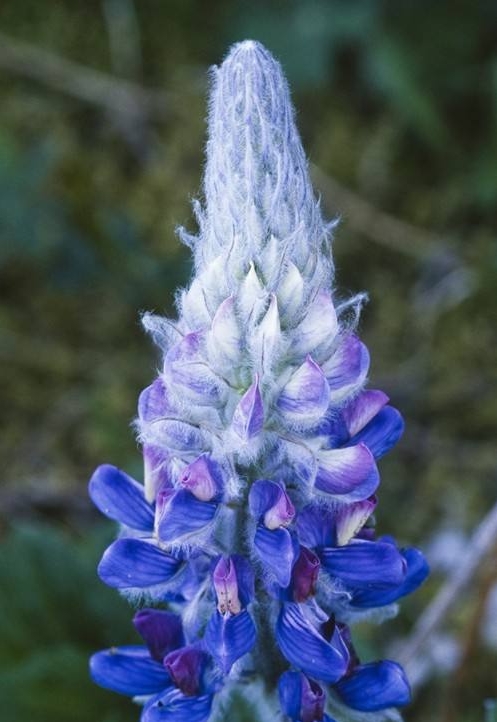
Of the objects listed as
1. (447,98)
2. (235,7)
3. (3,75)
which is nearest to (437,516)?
(447,98)

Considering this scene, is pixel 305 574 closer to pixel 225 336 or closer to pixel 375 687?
pixel 375 687

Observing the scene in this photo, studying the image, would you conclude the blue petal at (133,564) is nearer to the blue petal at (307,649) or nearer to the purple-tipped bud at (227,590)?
the purple-tipped bud at (227,590)

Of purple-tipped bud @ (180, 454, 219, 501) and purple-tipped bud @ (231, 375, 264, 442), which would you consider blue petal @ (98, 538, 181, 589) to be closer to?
purple-tipped bud @ (180, 454, 219, 501)

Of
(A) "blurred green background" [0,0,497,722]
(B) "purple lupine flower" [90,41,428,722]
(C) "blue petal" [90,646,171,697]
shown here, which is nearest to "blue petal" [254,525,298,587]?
(B) "purple lupine flower" [90,41,428,722]

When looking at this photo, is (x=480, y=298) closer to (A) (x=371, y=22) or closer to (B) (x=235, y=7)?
(A) (x=371, y=22)

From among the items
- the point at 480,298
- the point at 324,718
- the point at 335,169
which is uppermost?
the point at 335,169

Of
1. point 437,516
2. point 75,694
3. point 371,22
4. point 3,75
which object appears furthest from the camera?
point 3,75
